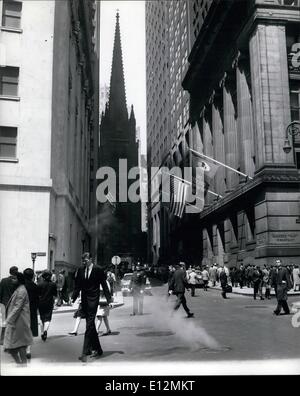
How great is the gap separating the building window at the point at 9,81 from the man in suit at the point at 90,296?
38.6 ft

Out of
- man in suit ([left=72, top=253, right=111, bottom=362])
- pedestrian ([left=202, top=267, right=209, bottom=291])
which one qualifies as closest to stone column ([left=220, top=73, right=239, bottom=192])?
pedestrian ([left=202, top=267, right=209, bottom=291])

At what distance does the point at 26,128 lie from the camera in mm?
19688

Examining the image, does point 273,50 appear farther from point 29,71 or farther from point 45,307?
point 45,307

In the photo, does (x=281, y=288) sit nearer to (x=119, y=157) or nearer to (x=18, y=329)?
(x=18, y=329)

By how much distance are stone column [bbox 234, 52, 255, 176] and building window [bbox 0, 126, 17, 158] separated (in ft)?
68.6

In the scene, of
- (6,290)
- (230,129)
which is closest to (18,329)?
(6,290)

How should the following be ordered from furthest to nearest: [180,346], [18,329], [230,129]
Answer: [230,129], [180,346], [18,329]

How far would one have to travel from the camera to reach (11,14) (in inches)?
779

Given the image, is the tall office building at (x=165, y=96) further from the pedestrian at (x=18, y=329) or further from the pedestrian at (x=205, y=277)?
the pedestrian at (x=18, y=329)

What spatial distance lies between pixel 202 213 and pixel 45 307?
3625 cm

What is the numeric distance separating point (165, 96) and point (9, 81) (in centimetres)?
6581

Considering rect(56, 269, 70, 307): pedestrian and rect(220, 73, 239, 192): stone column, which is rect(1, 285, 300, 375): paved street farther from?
rect(220, 73, 239, 192): stone column

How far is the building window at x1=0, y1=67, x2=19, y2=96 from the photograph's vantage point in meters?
19.0
